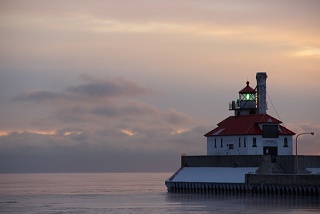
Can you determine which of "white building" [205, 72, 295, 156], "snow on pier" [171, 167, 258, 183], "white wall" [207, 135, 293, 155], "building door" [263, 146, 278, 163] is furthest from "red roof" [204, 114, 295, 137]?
"snow on pier" [171, 167, 258, 183]

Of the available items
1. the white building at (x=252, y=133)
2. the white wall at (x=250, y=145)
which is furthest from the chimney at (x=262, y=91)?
the white wall at (x=250, y=145)

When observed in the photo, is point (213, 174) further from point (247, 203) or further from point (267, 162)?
point (247, 203)

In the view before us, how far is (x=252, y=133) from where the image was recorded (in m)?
93.2

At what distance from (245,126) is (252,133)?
6.63 ft

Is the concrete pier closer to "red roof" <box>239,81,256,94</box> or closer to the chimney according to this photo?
the chimney

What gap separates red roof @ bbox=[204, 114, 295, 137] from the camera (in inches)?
3703

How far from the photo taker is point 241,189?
88.8 m

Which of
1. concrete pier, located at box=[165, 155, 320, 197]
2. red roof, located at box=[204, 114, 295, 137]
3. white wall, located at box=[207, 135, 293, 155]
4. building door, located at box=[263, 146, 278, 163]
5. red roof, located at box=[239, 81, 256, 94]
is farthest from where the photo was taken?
red roof, located at box=[239, 81, 256, 94]

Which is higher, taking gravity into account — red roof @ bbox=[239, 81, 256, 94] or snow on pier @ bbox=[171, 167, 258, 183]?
red roof @ bbox=[239, 81, 256, 94]

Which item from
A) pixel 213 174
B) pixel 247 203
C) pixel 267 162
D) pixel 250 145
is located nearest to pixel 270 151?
pixel 250 145

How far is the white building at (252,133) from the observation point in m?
93.5

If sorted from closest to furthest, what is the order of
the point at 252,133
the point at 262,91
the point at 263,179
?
the point at 263,179
the point at 252,133
the point at 262,91

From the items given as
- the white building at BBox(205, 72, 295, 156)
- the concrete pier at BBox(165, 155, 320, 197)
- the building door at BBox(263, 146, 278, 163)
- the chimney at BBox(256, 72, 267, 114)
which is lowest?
the concrete pier at BBox(165, 155, 320, 197)

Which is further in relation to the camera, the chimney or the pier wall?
the chimney
